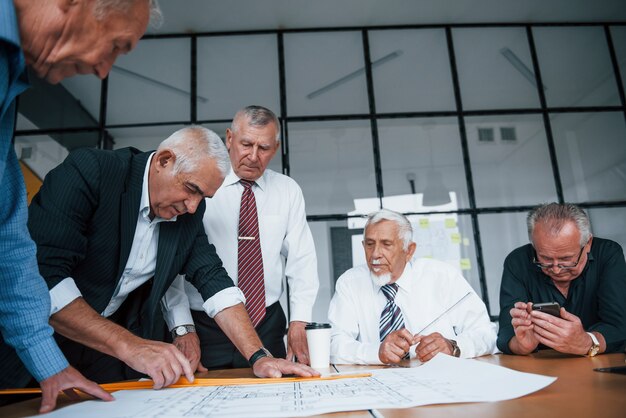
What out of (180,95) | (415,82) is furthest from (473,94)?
(180,95)

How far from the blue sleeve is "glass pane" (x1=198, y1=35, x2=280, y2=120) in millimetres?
3362

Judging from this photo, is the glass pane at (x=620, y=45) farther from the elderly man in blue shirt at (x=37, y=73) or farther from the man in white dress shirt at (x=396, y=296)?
the elderly man in blue shirt at (x=37, y=73)

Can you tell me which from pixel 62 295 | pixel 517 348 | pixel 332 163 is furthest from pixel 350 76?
pixel 62 295

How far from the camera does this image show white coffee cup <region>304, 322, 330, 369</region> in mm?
1407

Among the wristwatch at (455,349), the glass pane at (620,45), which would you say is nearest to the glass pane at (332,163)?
the wristwatch at (455,349)

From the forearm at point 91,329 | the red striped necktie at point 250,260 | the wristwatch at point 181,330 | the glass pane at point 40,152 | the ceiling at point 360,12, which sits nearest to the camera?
the forearm at point 91,329

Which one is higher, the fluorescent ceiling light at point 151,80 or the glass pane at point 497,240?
the fluorescent ceiling light at point 151,80

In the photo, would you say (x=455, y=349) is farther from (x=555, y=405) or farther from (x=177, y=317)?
(x=177, y=317)

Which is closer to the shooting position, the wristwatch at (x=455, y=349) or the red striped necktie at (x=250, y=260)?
the wristwatch at (x=455, y=349)

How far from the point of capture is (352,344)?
1.62 meters

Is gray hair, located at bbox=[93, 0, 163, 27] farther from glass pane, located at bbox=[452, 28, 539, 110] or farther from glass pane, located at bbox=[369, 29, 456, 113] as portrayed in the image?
glass pane, located at bbox=[452, 28, 539, 110]

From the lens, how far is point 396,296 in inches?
83.4

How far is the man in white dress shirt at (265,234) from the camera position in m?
1.93

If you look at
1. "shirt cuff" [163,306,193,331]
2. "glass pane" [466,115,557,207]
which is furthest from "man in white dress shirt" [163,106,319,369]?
"glass pane" [466,115,557,207]
